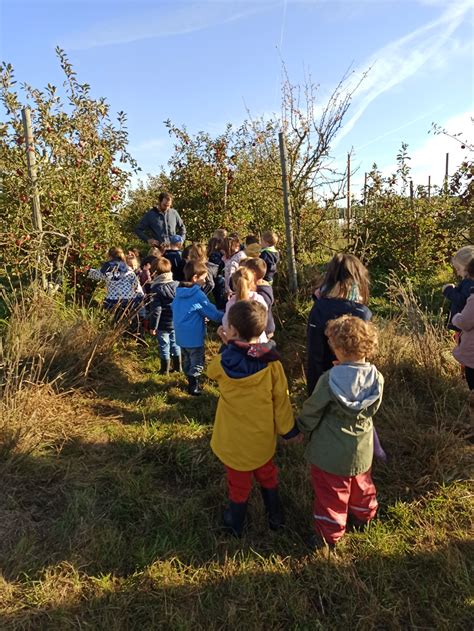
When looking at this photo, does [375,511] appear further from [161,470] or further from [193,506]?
[161,470]

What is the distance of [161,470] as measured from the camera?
302 cm

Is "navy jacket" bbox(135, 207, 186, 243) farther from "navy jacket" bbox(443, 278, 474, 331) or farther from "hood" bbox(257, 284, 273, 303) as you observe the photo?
"navy jacket" bbox(443, 278, 474, 331)

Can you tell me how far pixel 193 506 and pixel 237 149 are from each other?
8.39 m

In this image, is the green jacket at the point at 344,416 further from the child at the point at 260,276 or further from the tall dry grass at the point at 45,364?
the tall dry grass at the point at 45,364

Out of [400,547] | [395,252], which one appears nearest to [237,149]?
[395,252]

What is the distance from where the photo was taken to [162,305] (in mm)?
4855

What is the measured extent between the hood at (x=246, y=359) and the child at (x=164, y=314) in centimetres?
248

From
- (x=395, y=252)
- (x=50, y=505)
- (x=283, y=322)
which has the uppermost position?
(x=395, y=252)

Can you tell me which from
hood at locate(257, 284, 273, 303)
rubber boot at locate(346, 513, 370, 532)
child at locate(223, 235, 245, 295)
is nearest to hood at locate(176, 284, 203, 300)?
hood at locate(257, 284, 273, 303)

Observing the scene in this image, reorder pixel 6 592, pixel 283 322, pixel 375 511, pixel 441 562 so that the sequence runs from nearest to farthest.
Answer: pixel 6 592 < pixel 441 562 < pixel 375 511 < pixel 283 322

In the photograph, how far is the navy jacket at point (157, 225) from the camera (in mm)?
6133

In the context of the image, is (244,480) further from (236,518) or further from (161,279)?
(161,279)

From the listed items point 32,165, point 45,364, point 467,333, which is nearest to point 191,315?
point 45,364

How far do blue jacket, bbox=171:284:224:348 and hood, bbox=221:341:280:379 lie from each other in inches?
72.2
